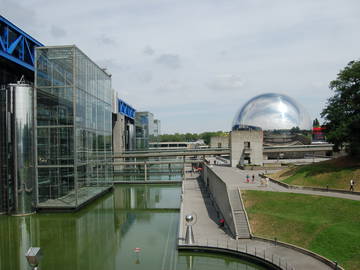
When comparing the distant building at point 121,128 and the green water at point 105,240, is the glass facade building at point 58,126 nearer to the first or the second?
the green water at point 105,240

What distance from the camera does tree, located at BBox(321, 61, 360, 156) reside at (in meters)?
27.8

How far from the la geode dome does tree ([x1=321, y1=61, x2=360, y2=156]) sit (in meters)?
33.8

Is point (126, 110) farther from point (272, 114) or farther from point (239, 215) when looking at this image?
point (239, 215)

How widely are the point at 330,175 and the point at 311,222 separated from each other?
29.4 feet

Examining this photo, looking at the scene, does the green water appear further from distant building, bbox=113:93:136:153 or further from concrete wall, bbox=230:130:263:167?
distant building, bbox=113:93:136:153

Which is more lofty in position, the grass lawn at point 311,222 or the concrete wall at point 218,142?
the concrete wall at point 218,142

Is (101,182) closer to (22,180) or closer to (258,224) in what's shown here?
(22,180)

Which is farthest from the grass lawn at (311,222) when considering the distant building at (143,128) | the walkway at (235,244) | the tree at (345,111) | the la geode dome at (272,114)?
the distant building at (143,128)

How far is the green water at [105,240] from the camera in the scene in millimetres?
18562

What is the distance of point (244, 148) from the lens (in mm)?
52031

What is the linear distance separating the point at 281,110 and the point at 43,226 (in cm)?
5201

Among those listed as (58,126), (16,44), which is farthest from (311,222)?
(16,44)

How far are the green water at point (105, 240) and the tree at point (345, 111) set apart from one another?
1647 cm

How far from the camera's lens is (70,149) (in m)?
32.4
